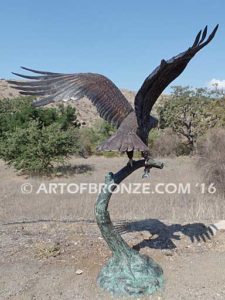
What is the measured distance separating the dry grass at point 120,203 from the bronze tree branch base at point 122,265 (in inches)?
82.6

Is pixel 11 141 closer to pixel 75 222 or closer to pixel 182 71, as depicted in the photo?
pixel 75 222

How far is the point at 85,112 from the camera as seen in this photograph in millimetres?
49438

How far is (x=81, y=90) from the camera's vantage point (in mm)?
3777

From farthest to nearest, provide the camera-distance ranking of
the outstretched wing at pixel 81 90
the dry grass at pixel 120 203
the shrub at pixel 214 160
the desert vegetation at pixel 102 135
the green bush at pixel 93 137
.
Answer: the green bush at pixel 93 137 < the desert vegetation at pixel 102 135 < the shrub at pixel 214 160 < the dry grass at pixel 120 203 < the outstretched wing at pixel 81 90

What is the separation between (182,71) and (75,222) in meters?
3.23

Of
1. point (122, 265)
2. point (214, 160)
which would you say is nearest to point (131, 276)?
point (122, 265)

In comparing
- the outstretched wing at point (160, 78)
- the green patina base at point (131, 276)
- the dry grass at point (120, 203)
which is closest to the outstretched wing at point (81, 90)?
the outstretched wing at point (160, 78)

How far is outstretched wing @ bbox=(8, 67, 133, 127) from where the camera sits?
144 inches

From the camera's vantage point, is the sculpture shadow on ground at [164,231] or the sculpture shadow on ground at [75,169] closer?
the sculpture shadow on ground at [164,231]

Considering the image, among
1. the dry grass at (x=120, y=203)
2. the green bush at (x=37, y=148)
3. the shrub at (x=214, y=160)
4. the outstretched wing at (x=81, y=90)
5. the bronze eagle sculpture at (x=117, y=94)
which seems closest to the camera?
the bronze eagle sculpture at (x=117, y=94)

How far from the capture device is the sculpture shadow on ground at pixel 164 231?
4918 mm

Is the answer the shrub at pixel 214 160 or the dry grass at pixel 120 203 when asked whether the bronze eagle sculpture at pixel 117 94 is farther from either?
the shrub at pixel 214 160

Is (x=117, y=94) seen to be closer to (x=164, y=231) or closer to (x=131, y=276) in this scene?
(x=131, y=276)

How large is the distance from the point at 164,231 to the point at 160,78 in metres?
2.68
